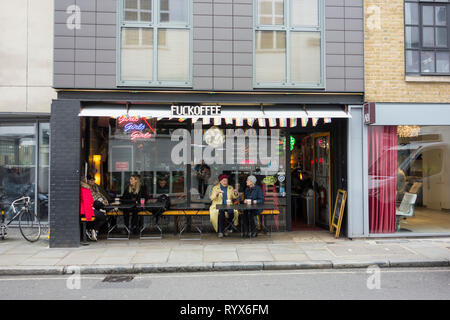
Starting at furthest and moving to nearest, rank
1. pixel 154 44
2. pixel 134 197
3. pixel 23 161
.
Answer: pixel 23 161, pixel 134 197, pixel 154 44

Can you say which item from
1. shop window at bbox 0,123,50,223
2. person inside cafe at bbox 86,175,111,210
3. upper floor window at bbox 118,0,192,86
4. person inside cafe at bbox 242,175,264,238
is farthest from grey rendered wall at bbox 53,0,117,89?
person inside cafe at bbox 242,175,264,238

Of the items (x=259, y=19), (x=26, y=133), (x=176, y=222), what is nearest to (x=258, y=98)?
(x=259, y=19)

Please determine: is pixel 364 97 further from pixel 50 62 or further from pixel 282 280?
pixel 50 62

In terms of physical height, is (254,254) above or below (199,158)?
below

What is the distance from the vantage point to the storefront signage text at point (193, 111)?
31.5 feet

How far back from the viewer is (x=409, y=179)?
10.6 meters

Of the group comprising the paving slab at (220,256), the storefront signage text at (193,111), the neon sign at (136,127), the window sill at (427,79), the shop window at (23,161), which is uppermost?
the window sill at (427,79)

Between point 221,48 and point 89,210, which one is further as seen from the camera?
Answer: point 221,48

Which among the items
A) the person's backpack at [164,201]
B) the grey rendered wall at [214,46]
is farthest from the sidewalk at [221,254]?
the grey rendered wall at [214,46]

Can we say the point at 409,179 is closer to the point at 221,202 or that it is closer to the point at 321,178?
the point at 321,178

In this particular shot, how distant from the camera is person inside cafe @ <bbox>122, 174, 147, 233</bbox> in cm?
1050

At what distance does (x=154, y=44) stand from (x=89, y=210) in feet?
15.0

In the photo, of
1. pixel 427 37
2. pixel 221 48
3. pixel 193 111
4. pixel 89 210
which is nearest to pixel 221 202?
pixel 193 111

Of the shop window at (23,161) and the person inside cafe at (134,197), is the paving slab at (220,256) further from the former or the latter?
the shop window at (23,161)
